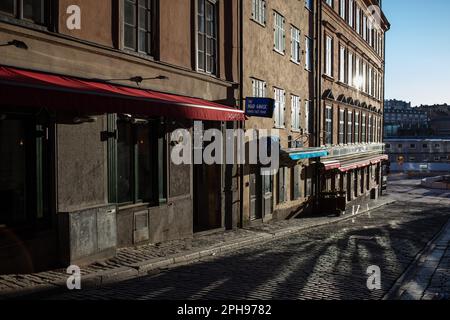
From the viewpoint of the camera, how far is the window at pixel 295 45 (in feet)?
71.5

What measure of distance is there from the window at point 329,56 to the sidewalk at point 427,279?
49.0 feet

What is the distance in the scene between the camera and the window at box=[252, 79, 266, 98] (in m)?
17.7

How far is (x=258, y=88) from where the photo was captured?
18.1 m

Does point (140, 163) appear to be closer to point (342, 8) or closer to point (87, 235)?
point (87, 235)

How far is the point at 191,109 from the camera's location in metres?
10.9

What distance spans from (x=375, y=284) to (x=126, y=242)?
5.42 meters

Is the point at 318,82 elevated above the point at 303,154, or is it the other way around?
the point at 318,82

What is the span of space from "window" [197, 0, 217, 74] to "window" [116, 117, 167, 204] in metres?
3.18

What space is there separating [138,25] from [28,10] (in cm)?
328

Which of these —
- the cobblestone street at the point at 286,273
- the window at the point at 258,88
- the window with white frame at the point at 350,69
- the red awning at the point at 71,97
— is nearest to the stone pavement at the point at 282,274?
the cobblestone street at the point at 286,273

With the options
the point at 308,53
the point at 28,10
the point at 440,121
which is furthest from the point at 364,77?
the point at 440,121

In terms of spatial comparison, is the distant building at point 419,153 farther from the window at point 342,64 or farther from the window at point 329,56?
the window at point 329,56

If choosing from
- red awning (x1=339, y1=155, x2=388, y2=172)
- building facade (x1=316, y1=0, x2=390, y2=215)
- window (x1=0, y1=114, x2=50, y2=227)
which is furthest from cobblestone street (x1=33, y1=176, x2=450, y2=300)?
red awning (x1=339, y1=155, x2=388, y2=172)

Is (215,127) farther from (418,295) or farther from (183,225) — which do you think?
(418,295)
